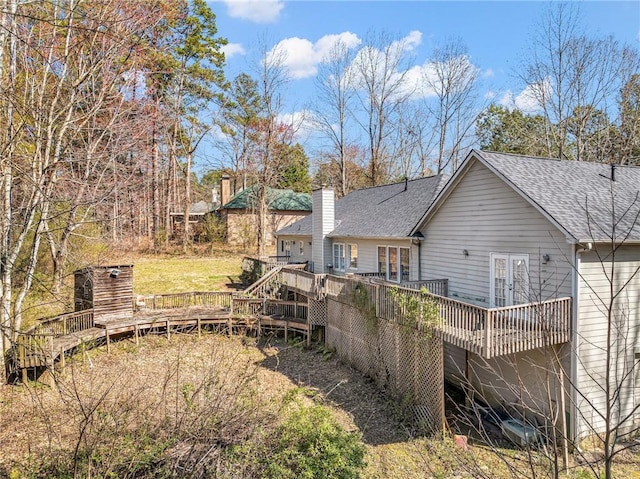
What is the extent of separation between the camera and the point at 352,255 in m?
18.2

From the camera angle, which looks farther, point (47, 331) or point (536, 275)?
point (47, 331)

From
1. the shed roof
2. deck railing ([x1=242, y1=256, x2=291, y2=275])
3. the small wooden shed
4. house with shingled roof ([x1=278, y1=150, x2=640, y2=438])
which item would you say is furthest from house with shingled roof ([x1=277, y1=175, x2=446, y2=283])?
the small wooden shed

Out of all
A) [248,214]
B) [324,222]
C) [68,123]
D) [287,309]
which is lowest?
[287,309]

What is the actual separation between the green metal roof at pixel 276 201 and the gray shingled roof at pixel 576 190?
84.4ft

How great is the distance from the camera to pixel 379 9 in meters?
15.6

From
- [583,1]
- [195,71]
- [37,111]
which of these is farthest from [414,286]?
[195,71]

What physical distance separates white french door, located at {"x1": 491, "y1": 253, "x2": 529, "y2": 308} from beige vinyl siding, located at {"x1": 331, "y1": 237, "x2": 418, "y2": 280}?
3.56 meters

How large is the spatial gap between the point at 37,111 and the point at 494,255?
36.2 ft

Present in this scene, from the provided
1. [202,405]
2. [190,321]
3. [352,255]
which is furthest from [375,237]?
[202,405]

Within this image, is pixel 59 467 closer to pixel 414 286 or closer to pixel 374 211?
pixel 414 286

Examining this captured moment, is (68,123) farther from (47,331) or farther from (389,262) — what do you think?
(389,262)


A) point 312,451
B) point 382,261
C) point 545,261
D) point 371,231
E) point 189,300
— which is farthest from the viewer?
point 189,300

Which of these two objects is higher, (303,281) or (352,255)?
(352,255)

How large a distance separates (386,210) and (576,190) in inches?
326
